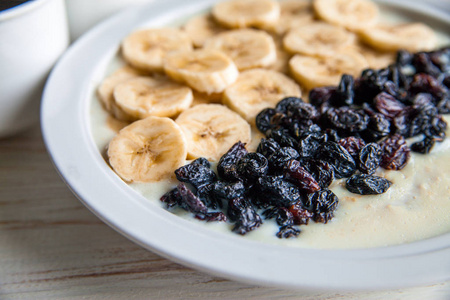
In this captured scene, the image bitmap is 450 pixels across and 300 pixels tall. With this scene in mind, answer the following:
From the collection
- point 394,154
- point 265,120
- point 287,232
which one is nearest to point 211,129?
point 265,120

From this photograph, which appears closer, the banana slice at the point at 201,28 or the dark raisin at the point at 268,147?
the dark raisin at the point at 268,147

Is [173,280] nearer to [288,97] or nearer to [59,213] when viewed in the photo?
[59,213]

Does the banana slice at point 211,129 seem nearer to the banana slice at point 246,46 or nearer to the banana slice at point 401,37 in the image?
the banana slice at point 246,46

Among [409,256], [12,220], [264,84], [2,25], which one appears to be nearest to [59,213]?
[12,220]

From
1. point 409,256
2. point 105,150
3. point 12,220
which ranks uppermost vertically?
point 409,256

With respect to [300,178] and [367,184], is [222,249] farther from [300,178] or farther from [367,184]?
[367,184]

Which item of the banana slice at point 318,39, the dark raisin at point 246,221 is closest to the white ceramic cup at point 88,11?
the banana slice at point 318,39
